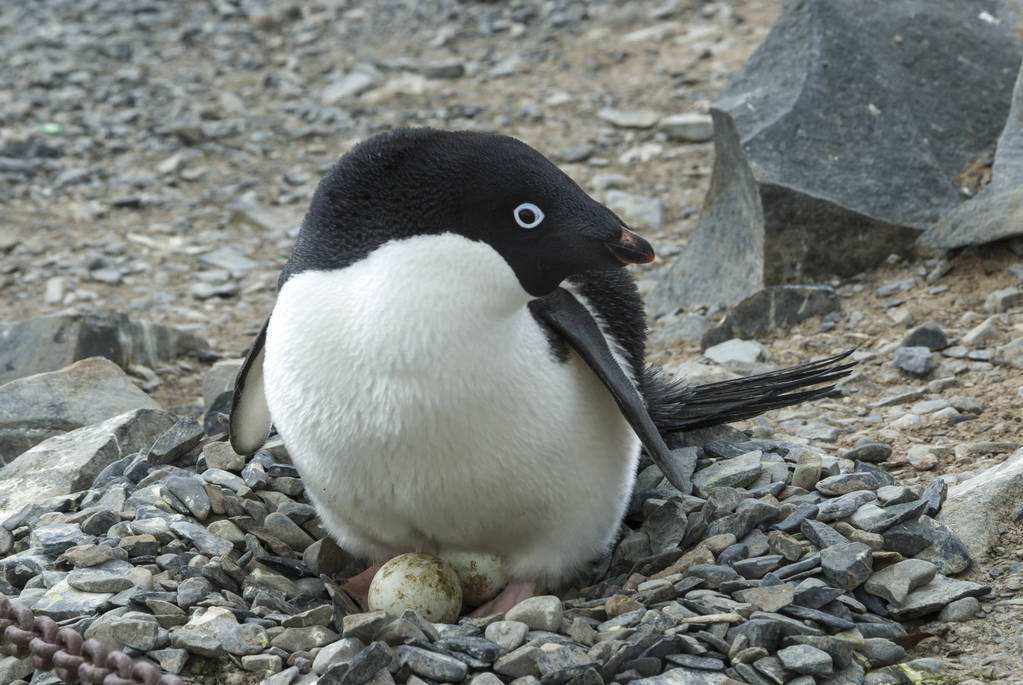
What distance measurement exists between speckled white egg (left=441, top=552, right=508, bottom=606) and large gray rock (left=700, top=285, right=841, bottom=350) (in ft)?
6.50

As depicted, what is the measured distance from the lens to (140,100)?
835cm

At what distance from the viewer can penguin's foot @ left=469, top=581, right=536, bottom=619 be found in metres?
2.84

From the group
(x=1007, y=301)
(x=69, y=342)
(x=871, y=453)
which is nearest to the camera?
(x=871, y=453)

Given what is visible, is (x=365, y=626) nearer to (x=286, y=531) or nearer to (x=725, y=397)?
(x=286, y=531)

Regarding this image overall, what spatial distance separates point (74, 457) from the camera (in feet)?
11.6

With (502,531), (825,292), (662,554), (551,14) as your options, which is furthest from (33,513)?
(551,14)

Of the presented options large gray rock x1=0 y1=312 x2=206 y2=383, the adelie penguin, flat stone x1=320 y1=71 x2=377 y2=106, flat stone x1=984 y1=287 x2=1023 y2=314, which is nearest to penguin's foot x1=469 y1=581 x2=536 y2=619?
the adelie penguin

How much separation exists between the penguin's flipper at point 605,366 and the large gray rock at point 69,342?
2573 millimetres

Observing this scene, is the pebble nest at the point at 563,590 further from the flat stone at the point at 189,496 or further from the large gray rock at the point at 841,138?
the large gray rock at the point at 841,138

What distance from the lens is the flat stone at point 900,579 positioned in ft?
9.25

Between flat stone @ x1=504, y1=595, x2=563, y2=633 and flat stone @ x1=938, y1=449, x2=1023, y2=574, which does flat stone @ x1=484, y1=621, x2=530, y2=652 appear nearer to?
flat stone @ x1=504, y1=595, x2=563, y2=633

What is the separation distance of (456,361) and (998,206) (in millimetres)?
2637

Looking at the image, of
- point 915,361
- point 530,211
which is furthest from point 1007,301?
point 530,211

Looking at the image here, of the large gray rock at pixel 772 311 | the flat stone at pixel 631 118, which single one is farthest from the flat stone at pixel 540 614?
the flat stone at pixel 631 118
